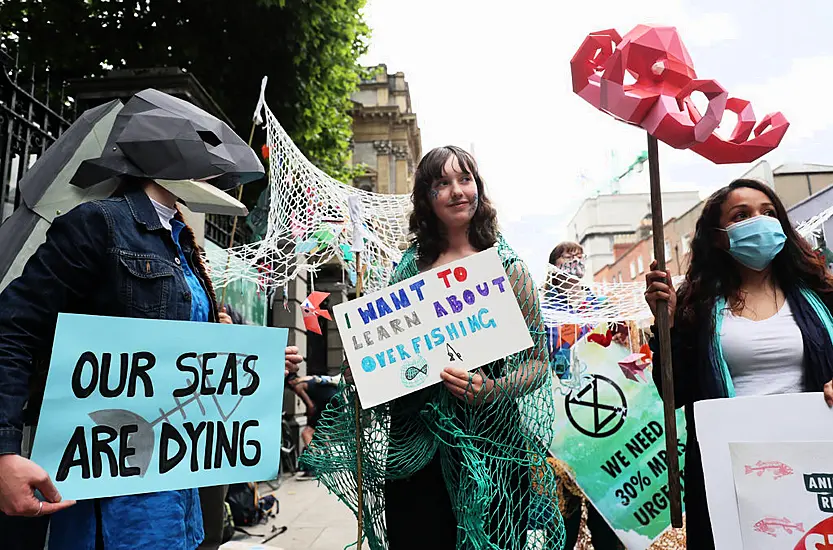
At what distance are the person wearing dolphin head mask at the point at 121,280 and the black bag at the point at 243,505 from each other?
4.33 m

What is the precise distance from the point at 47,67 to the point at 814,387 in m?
9.01

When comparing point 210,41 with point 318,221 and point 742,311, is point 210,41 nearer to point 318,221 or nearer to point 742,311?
point 318,221

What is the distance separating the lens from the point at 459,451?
5.34 feet

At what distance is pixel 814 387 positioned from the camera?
179cm

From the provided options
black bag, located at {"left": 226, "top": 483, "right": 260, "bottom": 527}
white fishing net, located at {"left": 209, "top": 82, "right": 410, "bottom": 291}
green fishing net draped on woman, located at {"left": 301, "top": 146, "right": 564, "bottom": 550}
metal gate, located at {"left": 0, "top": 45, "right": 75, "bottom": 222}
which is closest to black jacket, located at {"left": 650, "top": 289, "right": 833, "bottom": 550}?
green fishing net draped on woman, located at {"left": 301, "top": 146, "right": 564, "bottom": 550}

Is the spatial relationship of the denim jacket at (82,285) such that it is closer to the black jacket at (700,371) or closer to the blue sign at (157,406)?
the blue sign at (157,406)

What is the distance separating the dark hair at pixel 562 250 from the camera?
436 cm

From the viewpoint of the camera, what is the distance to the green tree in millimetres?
7207

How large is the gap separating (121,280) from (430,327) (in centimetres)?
88

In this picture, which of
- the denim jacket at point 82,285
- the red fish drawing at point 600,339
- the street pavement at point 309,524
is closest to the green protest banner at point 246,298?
the street pavement at point 309,524

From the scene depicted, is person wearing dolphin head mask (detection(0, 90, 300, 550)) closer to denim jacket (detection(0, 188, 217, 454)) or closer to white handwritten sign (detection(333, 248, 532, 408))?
denim jacket (detection(0, 188, 217, 454))

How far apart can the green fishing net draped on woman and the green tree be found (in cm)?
649

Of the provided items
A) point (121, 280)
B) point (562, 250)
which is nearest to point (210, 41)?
point (562, 250)

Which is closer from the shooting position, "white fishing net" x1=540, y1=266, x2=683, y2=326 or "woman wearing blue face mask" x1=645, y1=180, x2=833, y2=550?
"woman wearing blue face mask" x1=645, y1=180, x2=833, y2=550
